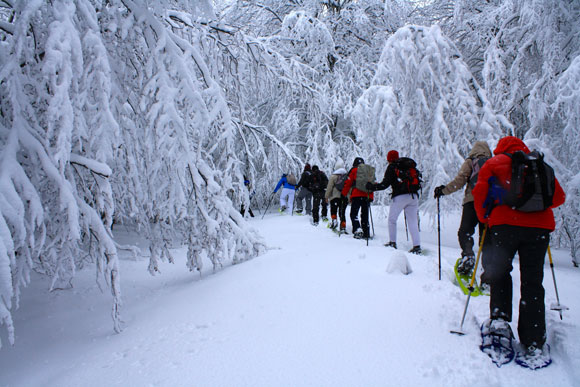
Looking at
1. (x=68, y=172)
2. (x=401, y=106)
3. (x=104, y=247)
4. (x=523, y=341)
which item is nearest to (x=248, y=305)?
(x=104, y=247)

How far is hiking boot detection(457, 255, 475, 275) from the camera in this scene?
411 centimetres

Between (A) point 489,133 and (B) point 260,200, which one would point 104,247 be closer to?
(A) point 489,133

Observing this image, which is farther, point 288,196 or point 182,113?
point 288,196

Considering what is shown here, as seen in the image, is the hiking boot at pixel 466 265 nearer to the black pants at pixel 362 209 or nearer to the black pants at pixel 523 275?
the black pants at pixel 523 275

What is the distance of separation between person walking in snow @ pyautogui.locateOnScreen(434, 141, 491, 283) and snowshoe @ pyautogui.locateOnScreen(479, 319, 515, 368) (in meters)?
1.76

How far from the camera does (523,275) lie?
2.50 meters

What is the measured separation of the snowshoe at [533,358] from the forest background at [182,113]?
10.1 feet

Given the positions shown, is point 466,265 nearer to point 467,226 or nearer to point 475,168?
point 467,226

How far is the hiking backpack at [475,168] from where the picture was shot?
411 centimetres

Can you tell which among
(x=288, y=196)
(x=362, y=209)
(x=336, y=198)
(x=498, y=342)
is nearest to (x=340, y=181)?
(x=336, y=198)

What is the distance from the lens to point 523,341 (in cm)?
239

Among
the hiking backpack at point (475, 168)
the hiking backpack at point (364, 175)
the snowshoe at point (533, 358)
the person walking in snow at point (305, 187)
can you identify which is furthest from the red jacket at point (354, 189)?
the snowshoe at point (533, 358)

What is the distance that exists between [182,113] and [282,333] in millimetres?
2207

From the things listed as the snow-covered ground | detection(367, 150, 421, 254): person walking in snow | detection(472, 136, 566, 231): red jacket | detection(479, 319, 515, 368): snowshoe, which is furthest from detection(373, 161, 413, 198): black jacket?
detection(479, 319, 515, 368): snowshoe
